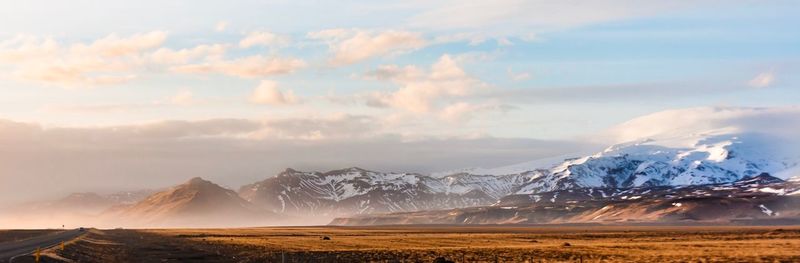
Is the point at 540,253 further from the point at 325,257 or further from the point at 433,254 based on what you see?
the point at 325,257

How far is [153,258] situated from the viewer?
8675 centimetres

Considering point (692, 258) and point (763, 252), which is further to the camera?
point (763, 252)

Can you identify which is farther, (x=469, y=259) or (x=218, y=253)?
(x=218, y=253)

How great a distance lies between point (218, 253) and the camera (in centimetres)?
9544

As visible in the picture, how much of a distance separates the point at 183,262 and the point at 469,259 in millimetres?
27365

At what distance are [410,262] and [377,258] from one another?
23.0ft

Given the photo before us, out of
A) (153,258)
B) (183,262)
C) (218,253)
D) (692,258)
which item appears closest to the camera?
(692,258)

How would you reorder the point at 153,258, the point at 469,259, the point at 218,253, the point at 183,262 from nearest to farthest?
the point at 469,259, the point at 183,262, the point at 153,258, the point at 218,253

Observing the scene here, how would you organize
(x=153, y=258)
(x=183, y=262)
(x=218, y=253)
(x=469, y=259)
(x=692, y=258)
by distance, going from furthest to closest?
(x=218, y=253)
(x=153, y=258)
(x=183, y=262)
(x=469, y=259)
(x=692, y=258)

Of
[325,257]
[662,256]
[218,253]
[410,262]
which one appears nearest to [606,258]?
[662,256]

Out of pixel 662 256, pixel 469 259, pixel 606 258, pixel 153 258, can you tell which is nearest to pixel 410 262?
pixel 469 259

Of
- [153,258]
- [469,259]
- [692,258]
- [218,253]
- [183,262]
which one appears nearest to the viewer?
[692,258]

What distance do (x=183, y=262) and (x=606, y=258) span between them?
3906 cm

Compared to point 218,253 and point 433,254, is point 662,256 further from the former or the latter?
point 218,253
